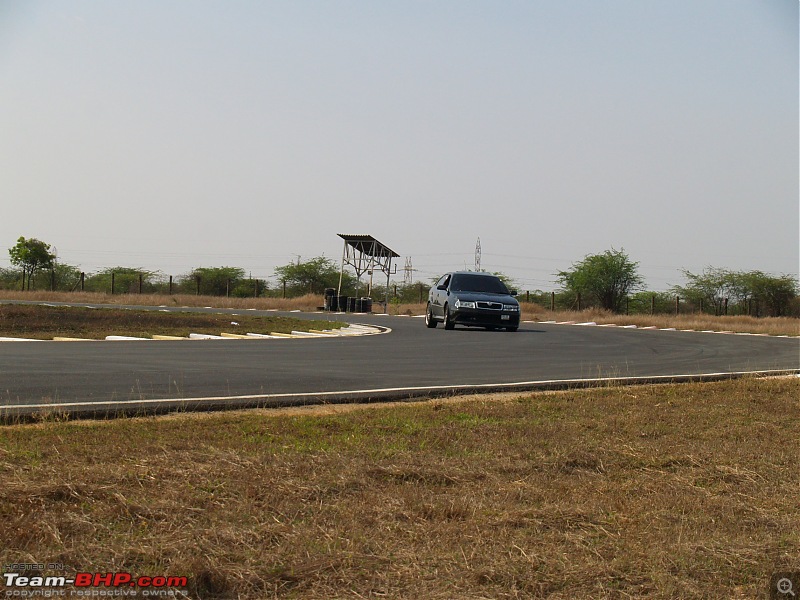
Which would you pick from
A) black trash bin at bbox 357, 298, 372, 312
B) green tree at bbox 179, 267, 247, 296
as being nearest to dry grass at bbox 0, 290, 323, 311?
black trash bin at bbox 357, 298, 372, 312

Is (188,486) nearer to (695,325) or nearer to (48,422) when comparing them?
(48,422)

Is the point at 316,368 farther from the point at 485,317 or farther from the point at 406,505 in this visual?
the point at 485,317

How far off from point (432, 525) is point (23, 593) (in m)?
1.98

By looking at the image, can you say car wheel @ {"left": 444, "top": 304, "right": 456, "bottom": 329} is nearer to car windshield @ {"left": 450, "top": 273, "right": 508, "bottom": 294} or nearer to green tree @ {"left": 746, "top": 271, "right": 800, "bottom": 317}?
car windshield @ {"left": 450, "top": 273, "right": 508, "bottom": 294}

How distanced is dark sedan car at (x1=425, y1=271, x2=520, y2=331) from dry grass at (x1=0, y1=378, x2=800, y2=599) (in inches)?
715

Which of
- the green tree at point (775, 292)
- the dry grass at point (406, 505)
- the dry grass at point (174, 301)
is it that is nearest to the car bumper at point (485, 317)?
the dry grass at point (406, 505)

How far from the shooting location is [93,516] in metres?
4.68

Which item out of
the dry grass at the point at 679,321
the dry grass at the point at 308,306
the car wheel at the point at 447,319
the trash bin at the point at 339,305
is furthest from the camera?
the trash bin at the point at 339,305

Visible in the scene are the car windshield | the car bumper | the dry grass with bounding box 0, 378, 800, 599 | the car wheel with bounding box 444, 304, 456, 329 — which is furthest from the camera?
the car windshield

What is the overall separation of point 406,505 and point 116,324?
67.8 feet

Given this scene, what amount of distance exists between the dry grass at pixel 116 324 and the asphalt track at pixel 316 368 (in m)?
3.60

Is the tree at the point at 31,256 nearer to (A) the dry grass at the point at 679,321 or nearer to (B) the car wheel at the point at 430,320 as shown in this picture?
(A) the dry grass at the point at 679,321

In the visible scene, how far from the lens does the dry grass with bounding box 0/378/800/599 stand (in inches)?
161

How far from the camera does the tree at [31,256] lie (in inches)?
2498
